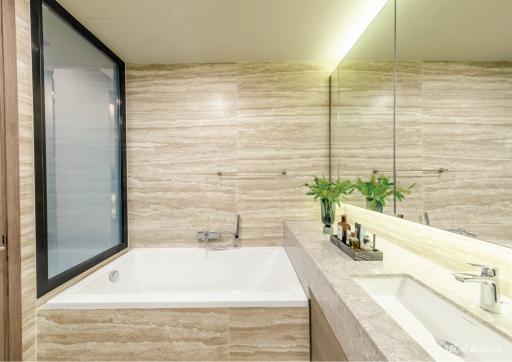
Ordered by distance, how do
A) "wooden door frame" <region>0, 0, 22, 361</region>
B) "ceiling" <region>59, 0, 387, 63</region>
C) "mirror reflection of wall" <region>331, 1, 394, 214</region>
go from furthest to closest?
"ceiling" <region>59, 0, 387, 63</region>, "mirror reflection of wall" <region>331, 1, 394, 214</region>, "wooden door frame" <region>0, 0, 22, 361</region>

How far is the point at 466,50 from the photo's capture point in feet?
3.09

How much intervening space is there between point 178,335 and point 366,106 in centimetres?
177

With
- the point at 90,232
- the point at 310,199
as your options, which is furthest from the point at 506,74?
the point at 90,232

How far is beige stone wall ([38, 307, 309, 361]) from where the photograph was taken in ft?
4.46

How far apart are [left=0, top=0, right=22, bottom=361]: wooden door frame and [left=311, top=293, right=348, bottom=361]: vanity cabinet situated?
146 centimetres

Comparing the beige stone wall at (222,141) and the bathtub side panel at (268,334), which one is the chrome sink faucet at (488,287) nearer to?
the bathtub side panel at (268,334)

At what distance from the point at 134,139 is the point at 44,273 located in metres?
1.29

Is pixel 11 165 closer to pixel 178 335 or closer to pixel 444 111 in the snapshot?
pixel 178 335

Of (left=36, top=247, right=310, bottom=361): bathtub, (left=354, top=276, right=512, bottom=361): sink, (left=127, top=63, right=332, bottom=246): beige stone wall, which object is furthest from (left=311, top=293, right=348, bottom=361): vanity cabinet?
(left=127, top=63, right=332, bottom=246): beige stone wall

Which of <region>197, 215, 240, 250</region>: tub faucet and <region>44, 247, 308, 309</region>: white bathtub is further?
<region>197, 215, 240, 250</region>: tub faucet

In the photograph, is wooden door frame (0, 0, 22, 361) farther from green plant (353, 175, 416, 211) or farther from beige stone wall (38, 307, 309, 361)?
green plant (353, 175, 416, 211)

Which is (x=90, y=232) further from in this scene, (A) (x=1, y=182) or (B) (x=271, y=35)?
(B) (x=271, y=35)

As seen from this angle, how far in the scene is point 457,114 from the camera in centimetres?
99

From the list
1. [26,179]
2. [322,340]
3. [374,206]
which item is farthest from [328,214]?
[26,179]
